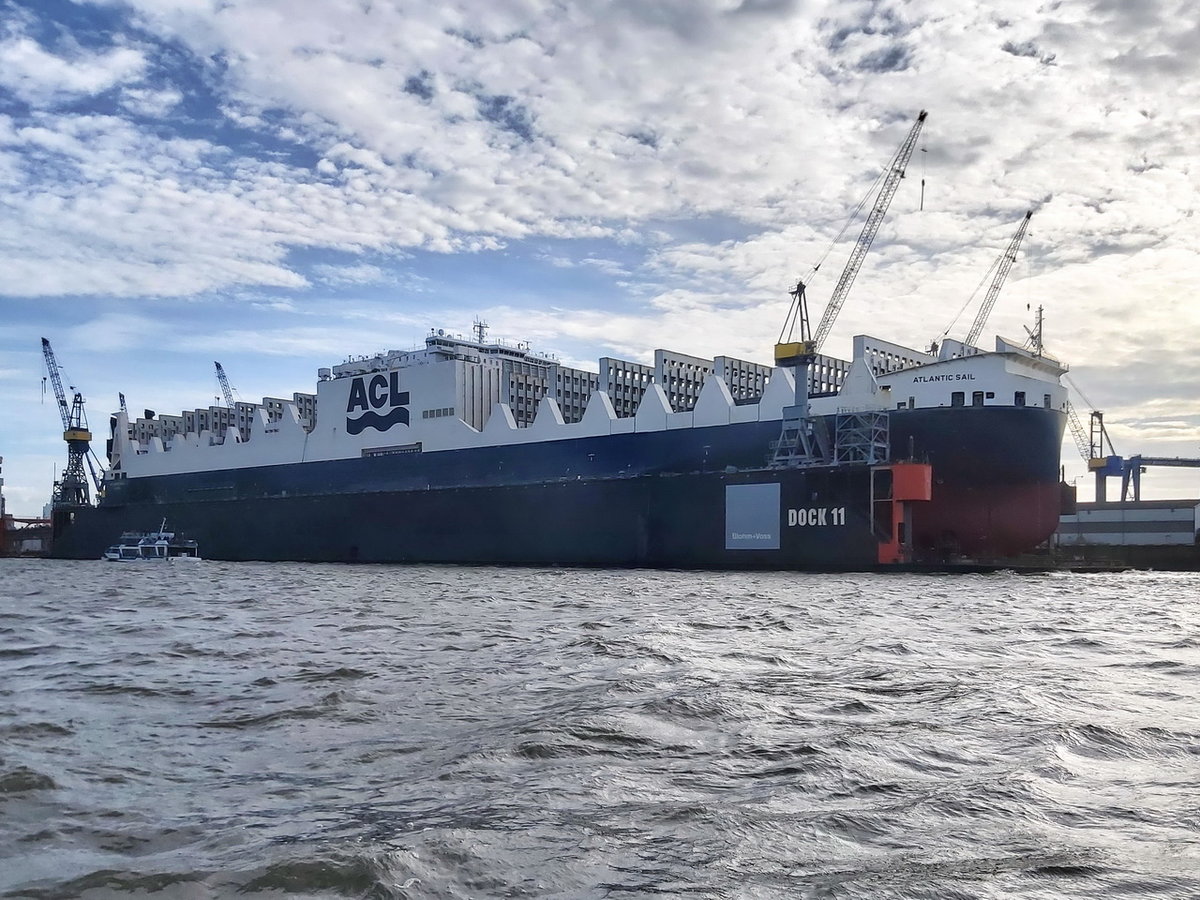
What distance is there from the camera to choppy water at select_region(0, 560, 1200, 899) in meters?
3.54

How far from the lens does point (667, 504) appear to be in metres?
33.1

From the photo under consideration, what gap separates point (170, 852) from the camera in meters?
3.77

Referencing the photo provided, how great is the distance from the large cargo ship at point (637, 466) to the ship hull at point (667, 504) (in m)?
0.07

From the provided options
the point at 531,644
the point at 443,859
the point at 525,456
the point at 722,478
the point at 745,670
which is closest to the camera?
the point at 443,859

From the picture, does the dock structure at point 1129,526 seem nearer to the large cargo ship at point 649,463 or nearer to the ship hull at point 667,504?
the large cargo ship at point 649,463

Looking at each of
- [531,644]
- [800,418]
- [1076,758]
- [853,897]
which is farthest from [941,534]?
[853,897]

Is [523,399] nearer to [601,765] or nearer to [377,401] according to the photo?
[377,401]

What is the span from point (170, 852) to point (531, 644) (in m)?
6.81

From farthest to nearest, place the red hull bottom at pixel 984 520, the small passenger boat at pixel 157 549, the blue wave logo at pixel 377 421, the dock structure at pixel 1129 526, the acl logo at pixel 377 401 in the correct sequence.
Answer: the dock structure at pixel 1129 526 → the small passenger boat at pixel 157 549 → the acl logo at pixel 377 401 → the blue wave logo at pixel 377 421 → the red hull bottom at pixel 984 520

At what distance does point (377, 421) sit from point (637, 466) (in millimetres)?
17176

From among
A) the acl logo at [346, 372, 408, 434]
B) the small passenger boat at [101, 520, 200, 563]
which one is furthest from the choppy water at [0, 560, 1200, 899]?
the small passenger boat at [101, 520, 200, 563]

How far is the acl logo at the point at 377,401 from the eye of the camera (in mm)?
46094

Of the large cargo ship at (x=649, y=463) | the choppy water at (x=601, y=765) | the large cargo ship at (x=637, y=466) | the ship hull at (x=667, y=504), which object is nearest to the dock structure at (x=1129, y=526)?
the large cargo ship at (x=649, y=463)

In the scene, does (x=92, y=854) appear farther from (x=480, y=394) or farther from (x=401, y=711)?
(x=480, y=394)
